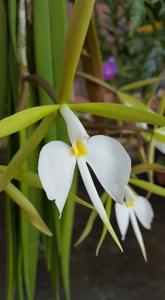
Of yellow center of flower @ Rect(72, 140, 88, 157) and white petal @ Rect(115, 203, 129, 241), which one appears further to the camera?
white petal @ Rect(115, 203, 129, 241)

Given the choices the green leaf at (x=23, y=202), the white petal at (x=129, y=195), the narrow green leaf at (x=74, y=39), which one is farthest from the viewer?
the white petal at (x=129, y=195)

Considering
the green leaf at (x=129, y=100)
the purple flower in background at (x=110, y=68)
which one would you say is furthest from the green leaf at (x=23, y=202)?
the purple flower in background at (x=110, y=68)

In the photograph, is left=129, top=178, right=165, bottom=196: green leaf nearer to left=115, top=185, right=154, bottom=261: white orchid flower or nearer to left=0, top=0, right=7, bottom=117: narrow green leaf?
left=115, top=185, right=154, bottom=261: white orchid flower

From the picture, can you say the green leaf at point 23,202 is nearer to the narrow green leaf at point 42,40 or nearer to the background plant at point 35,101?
the background plant at point 35,101

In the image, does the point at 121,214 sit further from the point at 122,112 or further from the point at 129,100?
the point at 122,112

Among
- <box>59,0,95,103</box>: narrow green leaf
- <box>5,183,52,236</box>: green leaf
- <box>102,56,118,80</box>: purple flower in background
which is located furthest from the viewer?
<box>102,56,118,80</box>: purple flower in background

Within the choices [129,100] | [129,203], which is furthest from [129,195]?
[129,100]

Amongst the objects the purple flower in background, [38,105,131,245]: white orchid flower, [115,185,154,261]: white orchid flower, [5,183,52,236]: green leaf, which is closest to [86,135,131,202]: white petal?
[38,105,131,245]: white orchid flower
